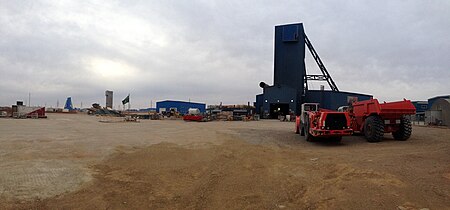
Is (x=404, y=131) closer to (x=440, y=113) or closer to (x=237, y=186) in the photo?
(x=237, y=186)

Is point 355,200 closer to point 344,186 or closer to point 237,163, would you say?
point 344,186

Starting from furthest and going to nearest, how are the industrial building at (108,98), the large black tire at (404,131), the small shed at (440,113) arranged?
the industrial building at (108,98), the small shed at (440,113), the large black tire at (404,131)

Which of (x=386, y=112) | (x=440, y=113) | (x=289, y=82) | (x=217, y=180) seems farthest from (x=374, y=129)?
(x=289, y=82)

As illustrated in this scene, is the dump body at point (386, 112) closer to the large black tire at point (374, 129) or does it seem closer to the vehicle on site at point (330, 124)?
the large black tire at point (374, 129)

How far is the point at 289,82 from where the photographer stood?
50.1m

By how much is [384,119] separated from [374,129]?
1.02 meters

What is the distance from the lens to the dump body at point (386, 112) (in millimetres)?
12977

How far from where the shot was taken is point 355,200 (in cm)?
→ 523

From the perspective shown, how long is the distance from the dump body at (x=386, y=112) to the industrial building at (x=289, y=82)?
33701 mm

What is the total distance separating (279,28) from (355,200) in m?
48.6

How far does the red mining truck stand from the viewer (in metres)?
13.0

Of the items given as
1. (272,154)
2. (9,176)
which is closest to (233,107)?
(272,154)

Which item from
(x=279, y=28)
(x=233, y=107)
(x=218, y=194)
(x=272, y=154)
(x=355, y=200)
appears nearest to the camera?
(x=355, y=200)

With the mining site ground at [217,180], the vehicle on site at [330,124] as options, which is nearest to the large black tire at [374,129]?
the vehicle on site at [330,124]
